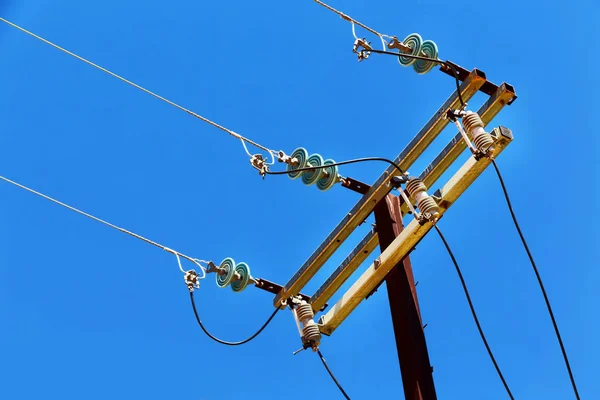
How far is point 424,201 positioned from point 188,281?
3.01m

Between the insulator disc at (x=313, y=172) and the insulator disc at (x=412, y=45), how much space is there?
1.35 metres

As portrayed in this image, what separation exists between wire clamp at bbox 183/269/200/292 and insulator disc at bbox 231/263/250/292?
393mm

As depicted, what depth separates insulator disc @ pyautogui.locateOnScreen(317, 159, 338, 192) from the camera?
986 cm

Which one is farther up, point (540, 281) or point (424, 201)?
point (424, 201)

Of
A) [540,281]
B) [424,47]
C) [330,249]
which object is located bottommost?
[540,281]

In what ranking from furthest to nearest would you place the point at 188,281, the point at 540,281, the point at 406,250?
1. the point at 188,281
2. the point at 406,250
3. the point at 540,281

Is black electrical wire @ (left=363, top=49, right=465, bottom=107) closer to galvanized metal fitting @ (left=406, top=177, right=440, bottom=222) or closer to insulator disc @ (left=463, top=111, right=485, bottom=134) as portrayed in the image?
insulator disc @ (left=463, top=111, right=485, bottom=134)

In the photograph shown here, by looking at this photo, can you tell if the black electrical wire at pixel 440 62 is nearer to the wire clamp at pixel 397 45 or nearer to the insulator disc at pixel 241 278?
the wire clamp at pixel 397 45

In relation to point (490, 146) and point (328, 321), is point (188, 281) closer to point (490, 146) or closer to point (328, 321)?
point (328, 321)

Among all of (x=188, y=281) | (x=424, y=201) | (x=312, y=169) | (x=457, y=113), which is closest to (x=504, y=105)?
(x=457, y=113)

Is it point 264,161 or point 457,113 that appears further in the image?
point 264,161

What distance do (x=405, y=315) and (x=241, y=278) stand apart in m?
2.15

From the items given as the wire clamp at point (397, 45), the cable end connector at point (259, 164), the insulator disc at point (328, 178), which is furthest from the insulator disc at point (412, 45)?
the cable end connector at point (259, 164)

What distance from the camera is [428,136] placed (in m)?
9.24
